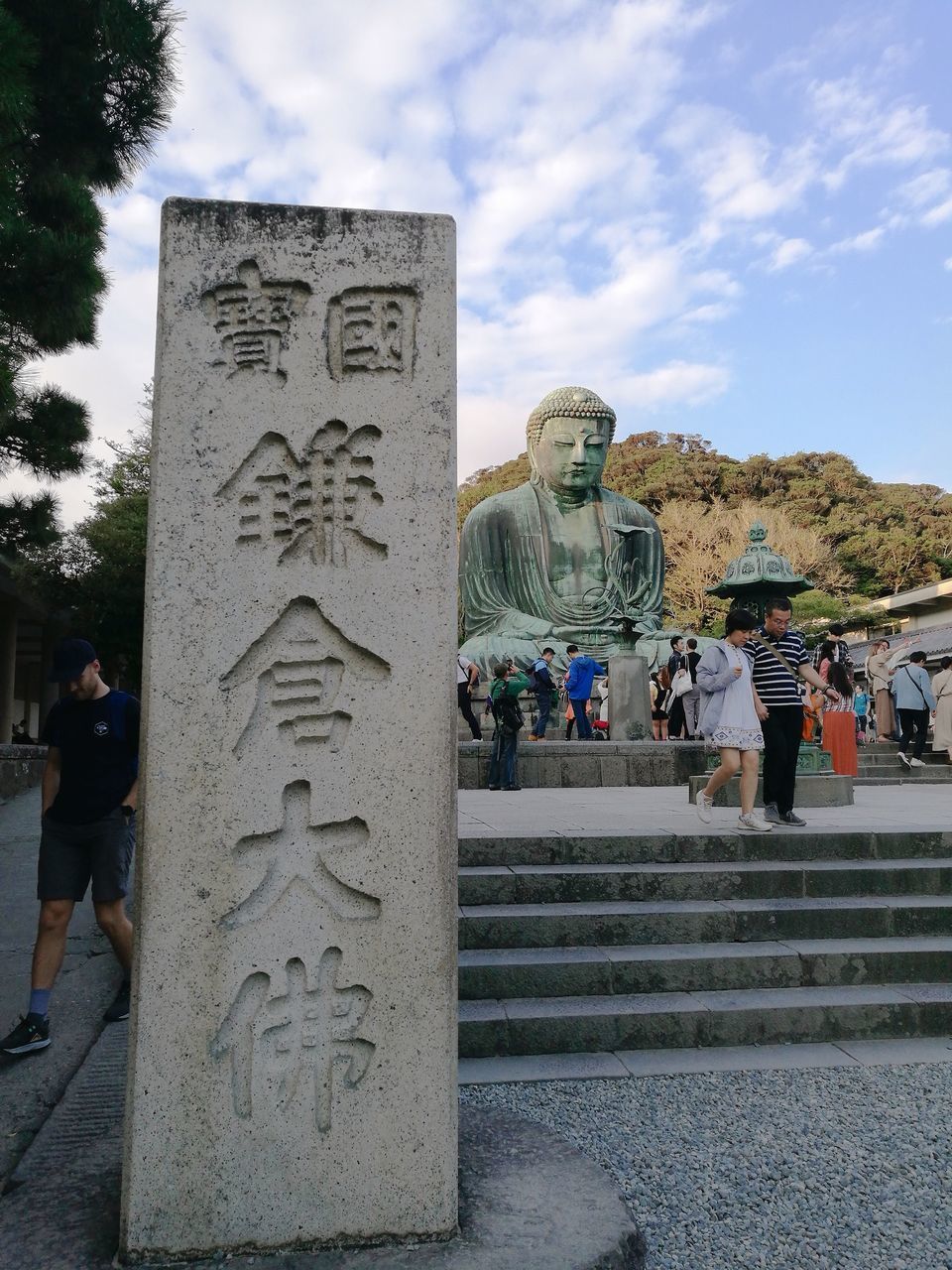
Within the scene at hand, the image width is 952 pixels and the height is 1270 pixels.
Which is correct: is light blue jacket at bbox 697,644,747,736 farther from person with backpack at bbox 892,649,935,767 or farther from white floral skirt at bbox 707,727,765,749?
person with backpack at bbox 892,649,935,767

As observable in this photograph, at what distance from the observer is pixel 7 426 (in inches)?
330

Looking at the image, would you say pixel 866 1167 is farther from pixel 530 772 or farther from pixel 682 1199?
pixel 530 772

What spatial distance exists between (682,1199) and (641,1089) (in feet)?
2.57

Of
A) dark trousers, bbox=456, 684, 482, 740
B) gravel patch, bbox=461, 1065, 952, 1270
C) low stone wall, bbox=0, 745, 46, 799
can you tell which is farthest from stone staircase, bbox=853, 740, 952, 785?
low stone wall, bbox=0, 745, 46, 799

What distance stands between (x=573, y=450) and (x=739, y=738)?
34.8 ft

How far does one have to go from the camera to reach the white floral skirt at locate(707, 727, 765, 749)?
214 inches

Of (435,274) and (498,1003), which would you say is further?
(498,1003)

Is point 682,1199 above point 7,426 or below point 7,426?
below

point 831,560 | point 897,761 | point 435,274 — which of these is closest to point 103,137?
point 435,274

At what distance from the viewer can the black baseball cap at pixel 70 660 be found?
3518 millimetres

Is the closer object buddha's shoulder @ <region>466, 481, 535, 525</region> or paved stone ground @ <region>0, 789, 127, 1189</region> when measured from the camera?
paved stone ground @ <region>0, 789, 127, 1189</region>

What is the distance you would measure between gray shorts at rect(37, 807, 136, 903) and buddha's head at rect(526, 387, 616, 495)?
12703 millimetres

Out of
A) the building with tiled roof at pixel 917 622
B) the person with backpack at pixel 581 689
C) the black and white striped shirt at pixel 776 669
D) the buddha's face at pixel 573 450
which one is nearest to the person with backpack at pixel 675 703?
the person with backpack at pixel 581 689

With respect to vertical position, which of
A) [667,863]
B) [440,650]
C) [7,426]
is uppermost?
[7,426]
